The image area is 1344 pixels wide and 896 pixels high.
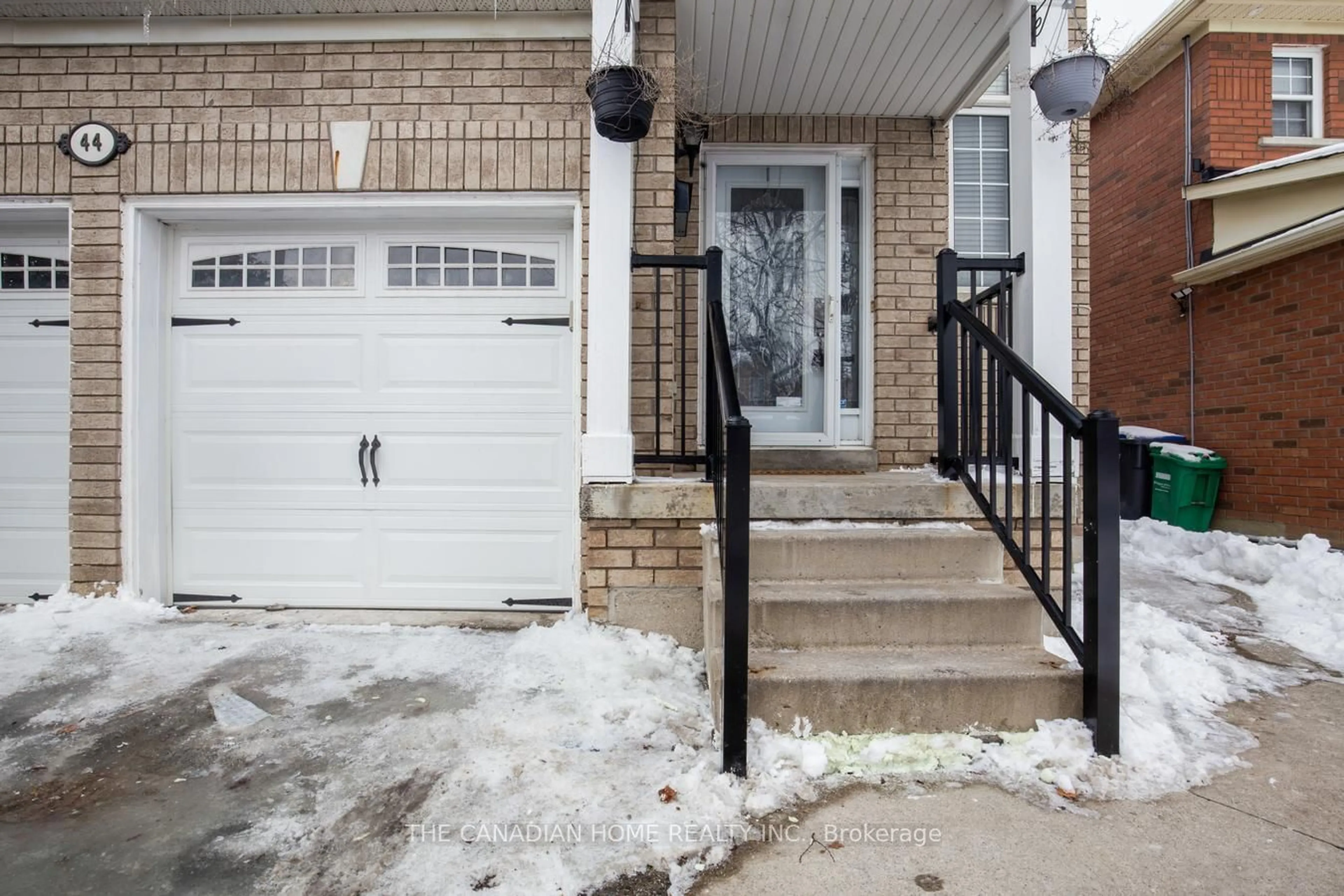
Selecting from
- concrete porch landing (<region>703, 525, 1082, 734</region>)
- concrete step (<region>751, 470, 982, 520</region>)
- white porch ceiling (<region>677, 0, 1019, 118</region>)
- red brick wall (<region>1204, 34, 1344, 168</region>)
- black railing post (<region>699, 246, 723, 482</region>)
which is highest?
red brick wall (<region>1204, 34, 1344, 168</region>)

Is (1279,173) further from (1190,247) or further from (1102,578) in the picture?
(1102,578)

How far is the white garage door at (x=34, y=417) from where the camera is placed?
12.0 feet

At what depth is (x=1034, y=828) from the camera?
175cm

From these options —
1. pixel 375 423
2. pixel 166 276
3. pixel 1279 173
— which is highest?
pixel 1279 173

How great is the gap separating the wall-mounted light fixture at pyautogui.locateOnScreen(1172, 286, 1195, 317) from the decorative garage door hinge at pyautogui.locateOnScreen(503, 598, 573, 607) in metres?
6.70

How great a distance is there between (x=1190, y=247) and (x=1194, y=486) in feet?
7.83

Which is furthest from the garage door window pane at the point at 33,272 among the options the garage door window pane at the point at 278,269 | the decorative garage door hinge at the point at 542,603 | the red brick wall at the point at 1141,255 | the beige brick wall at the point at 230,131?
the red brick wall at the point at 1141,255

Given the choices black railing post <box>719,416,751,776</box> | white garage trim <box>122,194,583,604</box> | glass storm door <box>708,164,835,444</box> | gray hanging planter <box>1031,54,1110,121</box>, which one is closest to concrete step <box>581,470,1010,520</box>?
white garage trim <box>122,194,583,604</box>

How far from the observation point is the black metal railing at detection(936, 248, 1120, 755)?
6.81ft

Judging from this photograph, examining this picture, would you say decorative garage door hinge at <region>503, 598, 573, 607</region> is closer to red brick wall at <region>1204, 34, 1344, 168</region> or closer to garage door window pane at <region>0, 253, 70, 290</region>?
garage door window pane at <region>0, 253, 70, 290</region>

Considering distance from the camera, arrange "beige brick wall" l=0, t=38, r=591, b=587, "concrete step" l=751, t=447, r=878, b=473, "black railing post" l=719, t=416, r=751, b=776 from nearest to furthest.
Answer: "black railing post" l=719, t=416, r=751, b=776 → "beige brick wall" l=0, t=38, r=591, b=587 → "concrete step" l=751, t=447, r=878, b=473

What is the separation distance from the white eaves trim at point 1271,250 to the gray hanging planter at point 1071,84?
3.48 meters

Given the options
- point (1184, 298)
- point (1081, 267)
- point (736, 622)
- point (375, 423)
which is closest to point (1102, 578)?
point (736, 622)

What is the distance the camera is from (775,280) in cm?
444
